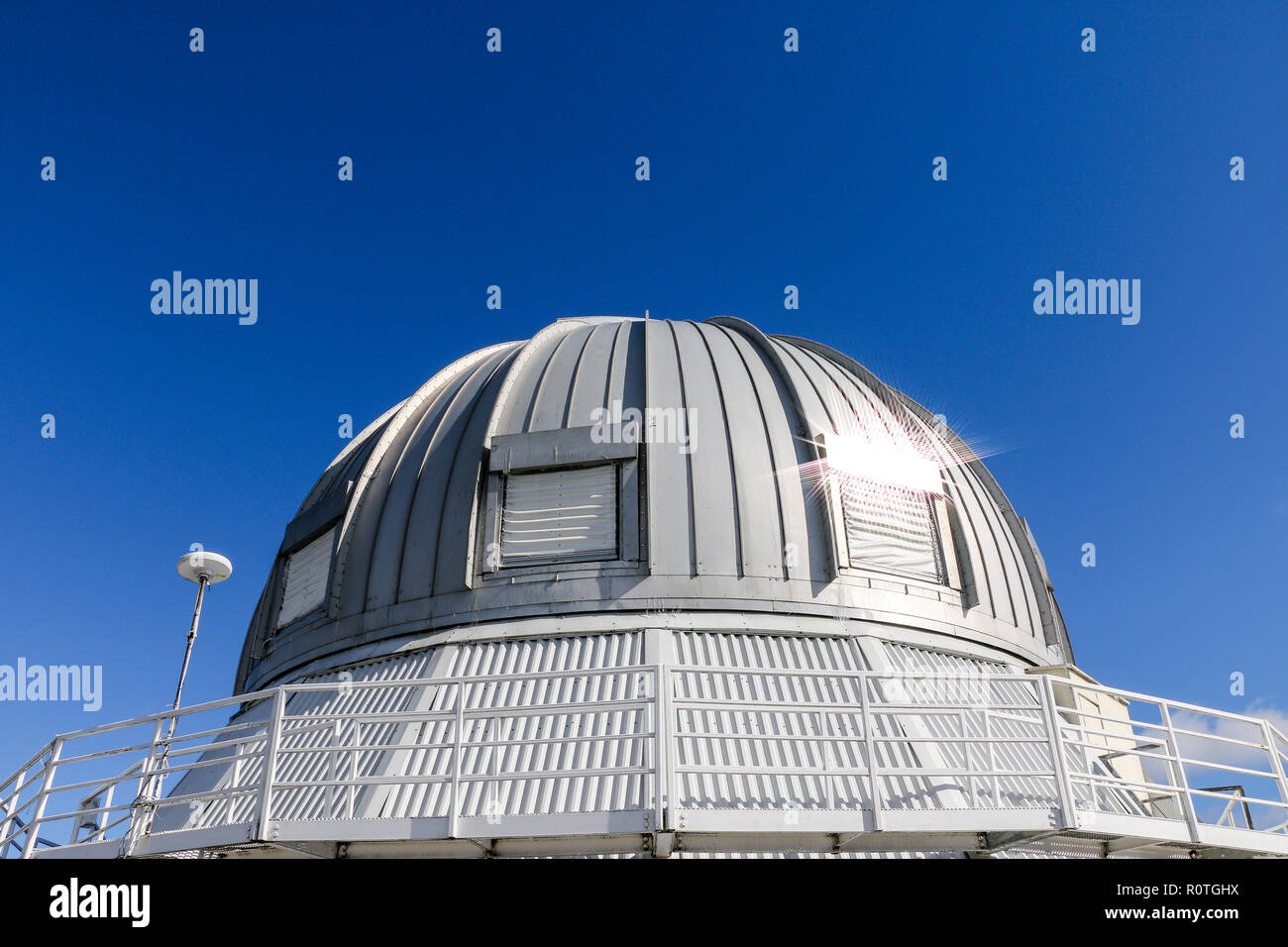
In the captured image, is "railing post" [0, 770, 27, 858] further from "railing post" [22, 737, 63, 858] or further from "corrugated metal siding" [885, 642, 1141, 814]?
"corrugated metal siding" [885, 642, 1141, 814]

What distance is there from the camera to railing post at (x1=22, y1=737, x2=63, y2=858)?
8.06 meters

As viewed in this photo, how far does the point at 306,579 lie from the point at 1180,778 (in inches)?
424

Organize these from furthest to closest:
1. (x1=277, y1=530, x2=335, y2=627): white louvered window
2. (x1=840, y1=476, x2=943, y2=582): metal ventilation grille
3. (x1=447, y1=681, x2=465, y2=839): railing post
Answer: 1. (x1=277, y1=530, x2=335, y2=627): white louvered window
2. (x1=840, y1=476, x2=943, y2=582): metal ventilation grille
3. (x1=447, y1=681, x2=465, y2=839): railing post

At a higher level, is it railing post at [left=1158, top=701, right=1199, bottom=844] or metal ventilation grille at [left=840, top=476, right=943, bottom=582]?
metal ventilation grille at [left=840, top=476, right=943, bottom=582]

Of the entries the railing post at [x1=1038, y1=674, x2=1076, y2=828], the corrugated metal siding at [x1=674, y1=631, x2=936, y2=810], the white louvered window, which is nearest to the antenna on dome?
the white louvered window

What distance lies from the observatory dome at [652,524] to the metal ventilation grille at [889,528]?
0.03 meters

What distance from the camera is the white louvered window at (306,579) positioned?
1210 centimetres

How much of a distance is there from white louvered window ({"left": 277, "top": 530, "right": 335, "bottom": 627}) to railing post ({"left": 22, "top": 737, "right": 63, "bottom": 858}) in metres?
3.64

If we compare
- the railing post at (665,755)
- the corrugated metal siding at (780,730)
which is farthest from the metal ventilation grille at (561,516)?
the railing post at (665,755)

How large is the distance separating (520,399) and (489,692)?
14.5 ft

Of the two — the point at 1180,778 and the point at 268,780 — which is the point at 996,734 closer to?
the point at 1180,778

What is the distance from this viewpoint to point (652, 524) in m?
10.4
